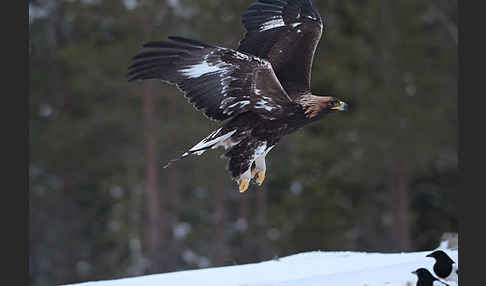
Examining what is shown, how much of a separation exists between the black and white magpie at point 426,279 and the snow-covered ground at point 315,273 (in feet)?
0.63

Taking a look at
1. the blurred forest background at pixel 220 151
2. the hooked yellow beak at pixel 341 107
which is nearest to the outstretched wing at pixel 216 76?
the hooked yellow beak at pixel 341 107

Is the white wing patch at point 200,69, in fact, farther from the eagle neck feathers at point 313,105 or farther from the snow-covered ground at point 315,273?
Result: the snow-covered ground at point 315,273

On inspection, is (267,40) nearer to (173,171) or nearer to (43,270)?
(173,171)

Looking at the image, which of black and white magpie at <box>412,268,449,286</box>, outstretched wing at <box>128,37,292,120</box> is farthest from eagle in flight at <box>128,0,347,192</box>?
black and white magpie at <box>412,268,449,286</box>

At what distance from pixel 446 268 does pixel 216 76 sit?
2.26 meters

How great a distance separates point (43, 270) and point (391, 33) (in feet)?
32.5

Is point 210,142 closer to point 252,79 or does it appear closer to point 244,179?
point 244,179

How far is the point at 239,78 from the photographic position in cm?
523

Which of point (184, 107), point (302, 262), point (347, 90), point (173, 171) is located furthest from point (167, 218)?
point (302, 262)

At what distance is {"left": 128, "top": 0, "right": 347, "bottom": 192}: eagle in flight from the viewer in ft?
16.7

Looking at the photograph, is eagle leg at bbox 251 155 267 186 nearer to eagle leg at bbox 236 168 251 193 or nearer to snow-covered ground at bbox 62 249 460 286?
eagle leg at bbox 236 168 251 193

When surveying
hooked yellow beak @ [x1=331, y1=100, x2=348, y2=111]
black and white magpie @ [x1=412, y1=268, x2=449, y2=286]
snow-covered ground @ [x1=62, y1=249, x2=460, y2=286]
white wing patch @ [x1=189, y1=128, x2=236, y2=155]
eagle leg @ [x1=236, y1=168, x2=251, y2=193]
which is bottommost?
snow-covered ground @ [x1=62, y1=249, x2=460, y2=286]

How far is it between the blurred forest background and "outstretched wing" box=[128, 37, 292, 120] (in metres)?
7.77

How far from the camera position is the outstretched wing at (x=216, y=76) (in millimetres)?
5059
